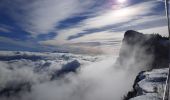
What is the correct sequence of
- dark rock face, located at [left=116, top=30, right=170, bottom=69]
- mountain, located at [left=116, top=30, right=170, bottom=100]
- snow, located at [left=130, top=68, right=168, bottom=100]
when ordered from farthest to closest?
dark rock face, located at [left=116, top=30, right=170, bottom=69] < mountain, located at [left=116, top=30, right=170, bottom=100] < snow, located at [left=130, top=68, right=168, bottom=100]

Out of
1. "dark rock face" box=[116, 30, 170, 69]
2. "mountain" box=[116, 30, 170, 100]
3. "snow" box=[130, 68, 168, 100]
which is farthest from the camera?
"dark rock face" box=[116, 30, 170, 69]

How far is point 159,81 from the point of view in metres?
16.6

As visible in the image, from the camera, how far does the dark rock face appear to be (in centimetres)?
6825

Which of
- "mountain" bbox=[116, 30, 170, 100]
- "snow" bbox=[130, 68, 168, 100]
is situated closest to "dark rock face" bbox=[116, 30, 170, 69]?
"mountain" bbox=[116, 30, 170, 100]

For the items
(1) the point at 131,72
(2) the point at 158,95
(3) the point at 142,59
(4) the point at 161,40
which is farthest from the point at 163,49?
(2) the point at 158,95

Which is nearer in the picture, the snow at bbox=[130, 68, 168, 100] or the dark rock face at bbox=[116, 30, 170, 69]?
the snow at bbox=[130, 68, 168, 100]

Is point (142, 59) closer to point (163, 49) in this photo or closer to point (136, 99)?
point (163, 49)

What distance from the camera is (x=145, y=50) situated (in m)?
81.7

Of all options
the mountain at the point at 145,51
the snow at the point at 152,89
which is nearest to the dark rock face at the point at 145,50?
the mountain at the point at 145,51

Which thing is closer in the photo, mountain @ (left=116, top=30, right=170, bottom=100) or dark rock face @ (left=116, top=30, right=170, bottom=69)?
mountain @ (left=116, top=30, right=170, bottom=100)

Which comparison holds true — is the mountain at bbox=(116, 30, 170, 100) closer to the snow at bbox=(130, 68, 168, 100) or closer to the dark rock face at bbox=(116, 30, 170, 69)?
the dark rock face at bbox=(116, 30, 170, 69)

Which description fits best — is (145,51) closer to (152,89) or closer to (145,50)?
(145,50)

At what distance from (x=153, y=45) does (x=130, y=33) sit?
2631 centimetres

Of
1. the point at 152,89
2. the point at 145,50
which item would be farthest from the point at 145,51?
the point at 152,89
